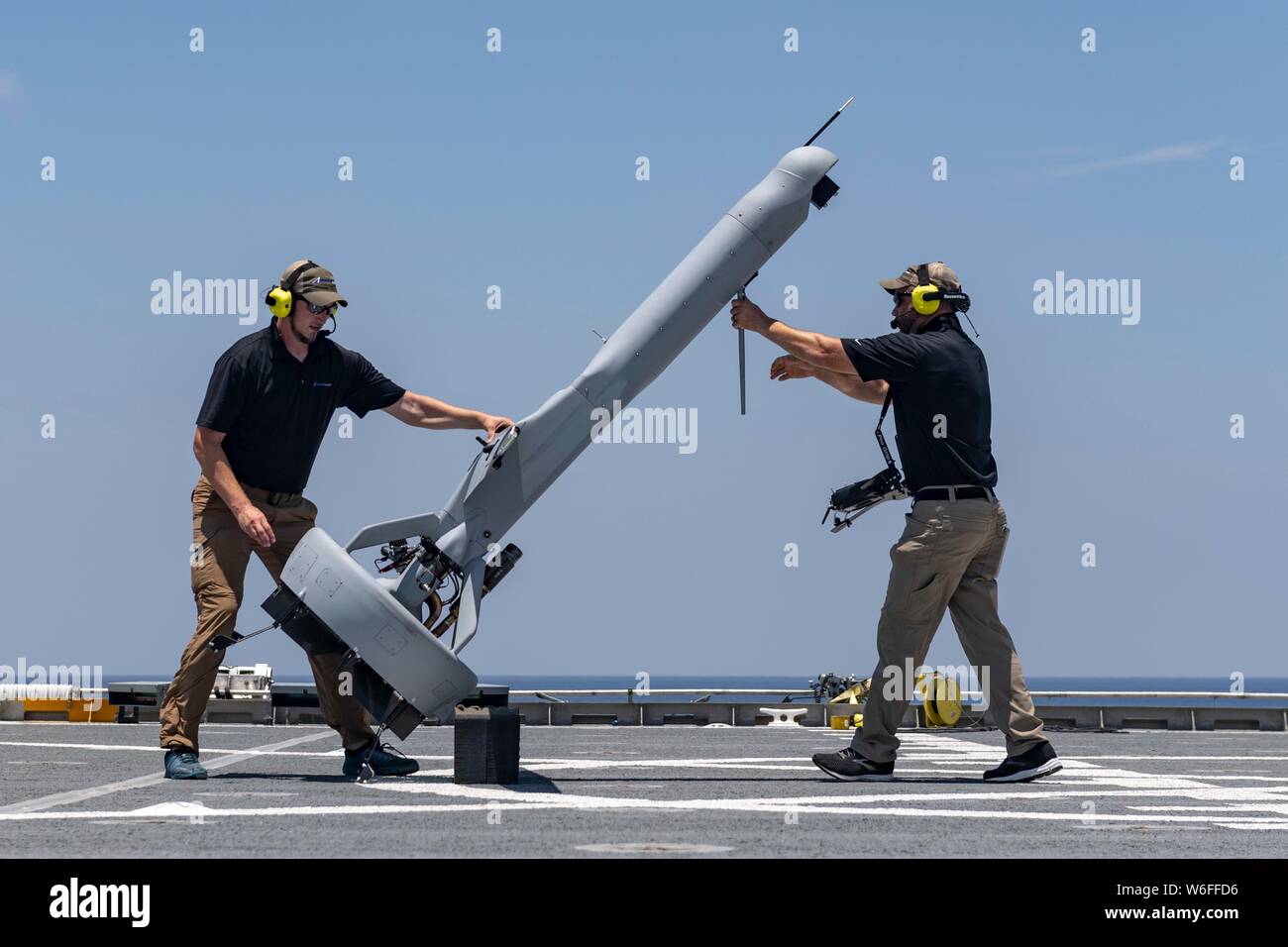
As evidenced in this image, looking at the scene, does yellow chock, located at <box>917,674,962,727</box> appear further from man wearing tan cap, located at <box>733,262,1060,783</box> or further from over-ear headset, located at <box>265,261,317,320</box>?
over-ear headset, located at <box>265,261,317,320</box>

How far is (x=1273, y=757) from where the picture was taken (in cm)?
1364

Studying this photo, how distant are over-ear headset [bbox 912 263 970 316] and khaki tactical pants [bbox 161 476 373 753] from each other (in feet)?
13.1

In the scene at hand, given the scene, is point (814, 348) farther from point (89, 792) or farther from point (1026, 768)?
point (89, 792)

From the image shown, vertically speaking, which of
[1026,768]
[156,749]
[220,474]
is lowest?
[156,749]

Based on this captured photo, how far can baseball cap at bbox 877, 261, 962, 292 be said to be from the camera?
10.3 metres

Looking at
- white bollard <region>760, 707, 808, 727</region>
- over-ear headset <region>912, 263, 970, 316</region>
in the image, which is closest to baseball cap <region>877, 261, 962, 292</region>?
over-ear headset <region>912, 263, 970, 316</region>

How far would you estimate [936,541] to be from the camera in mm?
9719

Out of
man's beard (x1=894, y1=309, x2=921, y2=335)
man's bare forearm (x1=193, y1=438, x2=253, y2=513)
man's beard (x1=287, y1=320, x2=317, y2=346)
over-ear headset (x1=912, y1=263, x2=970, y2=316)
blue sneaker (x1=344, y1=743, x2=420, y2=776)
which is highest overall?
over-ear headset (x1=912, y1=263, x2=970, y2=316)

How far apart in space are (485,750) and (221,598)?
1.82 meters

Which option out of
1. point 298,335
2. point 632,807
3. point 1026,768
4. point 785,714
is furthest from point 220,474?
point 785,714

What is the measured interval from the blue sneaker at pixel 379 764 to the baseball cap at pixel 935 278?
4.27 meters
